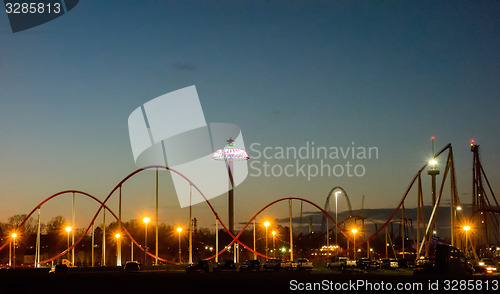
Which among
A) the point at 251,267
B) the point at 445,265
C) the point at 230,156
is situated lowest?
the point at 251,267

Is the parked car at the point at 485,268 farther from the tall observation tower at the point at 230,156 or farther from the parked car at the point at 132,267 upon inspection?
the tall observation tower at the point at 230,156

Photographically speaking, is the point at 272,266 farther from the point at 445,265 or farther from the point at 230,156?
the point at 230,156

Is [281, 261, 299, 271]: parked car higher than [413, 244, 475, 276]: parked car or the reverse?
the reverse

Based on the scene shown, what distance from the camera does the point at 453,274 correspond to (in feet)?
123

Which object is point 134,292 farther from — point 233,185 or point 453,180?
point 233,185

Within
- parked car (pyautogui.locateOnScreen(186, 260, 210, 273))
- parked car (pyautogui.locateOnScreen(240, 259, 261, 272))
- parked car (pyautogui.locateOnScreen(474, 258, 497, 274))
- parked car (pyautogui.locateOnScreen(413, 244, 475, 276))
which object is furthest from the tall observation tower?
parked car (pyautogui.locateOnScreen(413, 244, 475, 276))

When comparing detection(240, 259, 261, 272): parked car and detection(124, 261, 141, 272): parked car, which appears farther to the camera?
detection(240, 259, 261, 272): parked car

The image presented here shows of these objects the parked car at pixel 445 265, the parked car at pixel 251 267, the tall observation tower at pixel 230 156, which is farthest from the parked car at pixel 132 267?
the tall observation tower at pixel 230 156

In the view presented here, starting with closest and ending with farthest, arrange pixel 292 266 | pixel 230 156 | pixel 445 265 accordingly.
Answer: pixel 445 265 → pixel 292 266 → pixel 230 156

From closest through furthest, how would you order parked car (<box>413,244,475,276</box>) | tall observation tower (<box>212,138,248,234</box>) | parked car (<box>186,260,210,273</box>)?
1. parked car (<box>413,244,475,276</box>)
2. parked car (<box>186,260,210,273</box>)
3. tall observation tower (<box>212,138,248,234</box>)

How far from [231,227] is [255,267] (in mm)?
97622

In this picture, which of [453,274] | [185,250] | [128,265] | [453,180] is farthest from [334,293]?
[185,250]

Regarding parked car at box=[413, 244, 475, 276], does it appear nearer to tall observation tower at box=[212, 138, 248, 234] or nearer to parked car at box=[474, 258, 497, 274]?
parked car at box=[474, 258, 497, 274]

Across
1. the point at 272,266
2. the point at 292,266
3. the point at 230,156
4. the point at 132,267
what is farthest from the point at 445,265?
the point at 230,156
